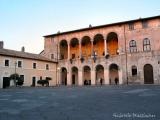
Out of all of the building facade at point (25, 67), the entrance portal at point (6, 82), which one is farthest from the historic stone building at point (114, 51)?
the entrance portal at point (6, 82)

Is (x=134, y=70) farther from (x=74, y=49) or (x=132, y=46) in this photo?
(x=74, y=49)

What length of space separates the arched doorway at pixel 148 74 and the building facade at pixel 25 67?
19.6 m

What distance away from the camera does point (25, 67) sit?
40.8 m

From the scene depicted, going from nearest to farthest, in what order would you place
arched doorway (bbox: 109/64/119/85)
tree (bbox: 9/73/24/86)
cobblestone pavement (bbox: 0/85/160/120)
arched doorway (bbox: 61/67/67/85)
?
cobblestone pavement (bbox: 0/85/160/120) < tree (bbox: 9/73/24/86) < arched doorway (bbox: 109/64/119/85) < arched doorway (bbox: 61/67/67/85)

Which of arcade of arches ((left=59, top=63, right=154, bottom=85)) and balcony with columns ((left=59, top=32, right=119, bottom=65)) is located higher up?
balcony with columns ((left=59, top=32, right=119, bottom=65))

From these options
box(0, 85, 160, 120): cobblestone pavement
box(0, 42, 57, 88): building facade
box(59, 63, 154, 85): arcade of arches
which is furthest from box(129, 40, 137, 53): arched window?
box(0, 85, 160, 120): cobblestone pavement

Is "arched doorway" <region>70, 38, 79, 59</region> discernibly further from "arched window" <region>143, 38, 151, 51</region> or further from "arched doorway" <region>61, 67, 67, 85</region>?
"arched window" <region>143, 38, 151, 51</region>

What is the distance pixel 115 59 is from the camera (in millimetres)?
41750

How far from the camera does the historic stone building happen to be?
3857cm

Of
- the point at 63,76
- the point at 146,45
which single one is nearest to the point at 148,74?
the point at 146,45

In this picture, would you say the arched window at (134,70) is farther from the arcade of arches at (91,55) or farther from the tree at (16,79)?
the tree at (16,79)

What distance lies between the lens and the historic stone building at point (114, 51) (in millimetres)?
38569

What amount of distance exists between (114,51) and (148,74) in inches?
416

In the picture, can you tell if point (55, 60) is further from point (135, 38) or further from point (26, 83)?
point (135, 38)
